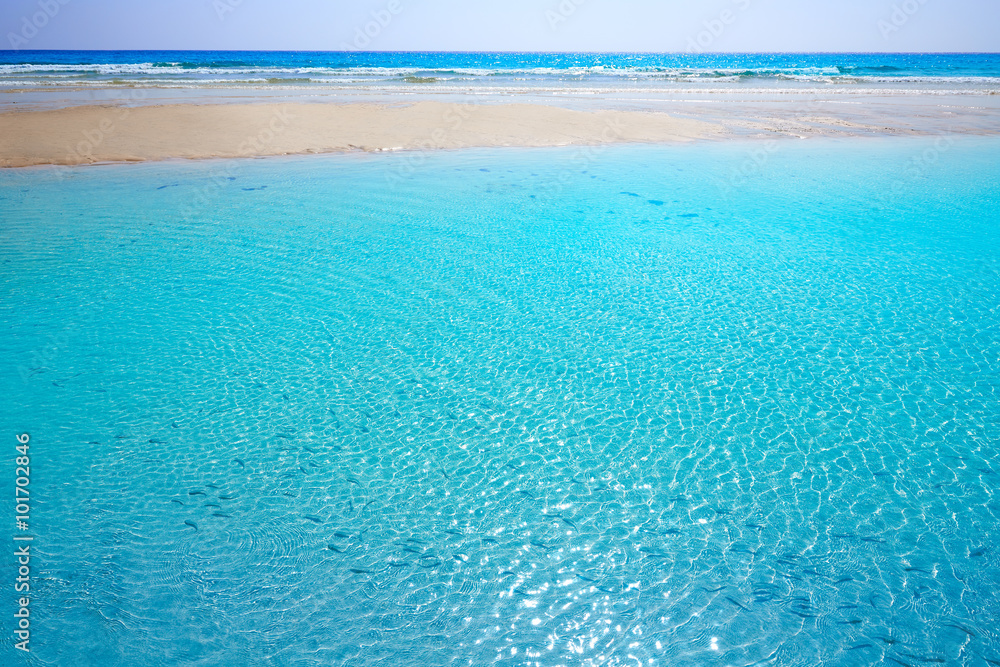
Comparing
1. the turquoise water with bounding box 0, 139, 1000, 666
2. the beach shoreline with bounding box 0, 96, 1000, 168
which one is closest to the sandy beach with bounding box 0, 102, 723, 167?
the beach shoreline with bounding box 0, 96, 1000, 168

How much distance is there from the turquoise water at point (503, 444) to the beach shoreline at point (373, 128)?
714cm

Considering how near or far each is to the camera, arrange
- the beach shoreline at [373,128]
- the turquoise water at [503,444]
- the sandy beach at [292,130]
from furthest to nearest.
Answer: the beach shoreline at [373,128]
the sandy beach at [292,130]
the turquoise water at [503,444]

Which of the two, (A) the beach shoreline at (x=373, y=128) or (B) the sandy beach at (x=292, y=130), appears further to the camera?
(A) the beach shoreline at (x=373, y=128)

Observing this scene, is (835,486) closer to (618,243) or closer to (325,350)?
(325,350)

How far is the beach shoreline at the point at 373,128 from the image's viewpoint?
1512 centimetres

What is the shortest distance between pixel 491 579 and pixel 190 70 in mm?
53468

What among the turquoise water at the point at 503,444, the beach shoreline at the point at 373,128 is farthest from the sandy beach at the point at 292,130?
the turquoise water at the point at 503,444

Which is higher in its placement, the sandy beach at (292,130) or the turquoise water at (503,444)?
the sandy beach at (292,130)

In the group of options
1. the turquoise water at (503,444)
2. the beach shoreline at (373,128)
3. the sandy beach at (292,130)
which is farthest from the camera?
the beach shoreline at (373,128)

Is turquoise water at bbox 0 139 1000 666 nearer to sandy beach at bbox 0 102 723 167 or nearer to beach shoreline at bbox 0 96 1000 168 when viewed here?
sandy beach at bbox 0 102 723 167

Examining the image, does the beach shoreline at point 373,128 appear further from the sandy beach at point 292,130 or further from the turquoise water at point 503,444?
the turquoise water at point 503,444

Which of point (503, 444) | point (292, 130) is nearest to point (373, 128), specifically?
point (292, 130)

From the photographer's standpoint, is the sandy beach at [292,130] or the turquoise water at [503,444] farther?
the sandy beach at [292,130]

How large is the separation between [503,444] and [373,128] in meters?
16.2
